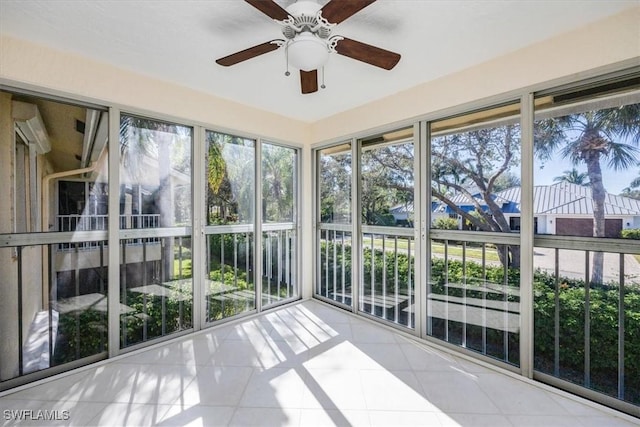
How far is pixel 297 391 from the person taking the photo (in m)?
1.88

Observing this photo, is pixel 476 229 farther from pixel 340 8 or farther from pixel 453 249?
pixel 340 8

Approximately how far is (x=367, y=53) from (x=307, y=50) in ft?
1.27

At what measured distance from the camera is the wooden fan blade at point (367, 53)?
5.10 ft

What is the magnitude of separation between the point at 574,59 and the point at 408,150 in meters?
1.29

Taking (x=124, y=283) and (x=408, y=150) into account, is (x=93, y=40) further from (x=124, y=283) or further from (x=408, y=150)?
(x=408, y=150)

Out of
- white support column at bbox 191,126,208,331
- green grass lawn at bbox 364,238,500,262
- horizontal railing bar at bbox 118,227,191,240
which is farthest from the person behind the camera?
white support column at bbox 191,126,208,331

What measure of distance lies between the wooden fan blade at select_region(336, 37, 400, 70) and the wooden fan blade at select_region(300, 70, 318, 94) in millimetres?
259

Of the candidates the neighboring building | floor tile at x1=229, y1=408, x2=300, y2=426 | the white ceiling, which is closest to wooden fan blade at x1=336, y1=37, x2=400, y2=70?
the white ceiling

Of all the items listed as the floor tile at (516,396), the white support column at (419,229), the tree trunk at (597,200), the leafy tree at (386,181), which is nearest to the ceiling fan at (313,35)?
the white support column at (419,229)

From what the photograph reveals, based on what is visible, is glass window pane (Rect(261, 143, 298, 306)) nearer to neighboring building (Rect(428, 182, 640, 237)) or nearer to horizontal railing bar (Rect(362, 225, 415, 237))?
horizontal railing bar (Rect(362, 225, 415, 237))

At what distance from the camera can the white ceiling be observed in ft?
5.23

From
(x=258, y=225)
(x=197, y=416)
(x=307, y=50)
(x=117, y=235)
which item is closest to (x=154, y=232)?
(x=117, y=235)

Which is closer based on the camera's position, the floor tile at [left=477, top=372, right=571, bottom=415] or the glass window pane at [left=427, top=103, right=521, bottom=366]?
the floor tile at [left=477, top=372, right=571, bottom=415]

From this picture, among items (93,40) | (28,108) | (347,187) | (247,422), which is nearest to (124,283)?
(28,108)
